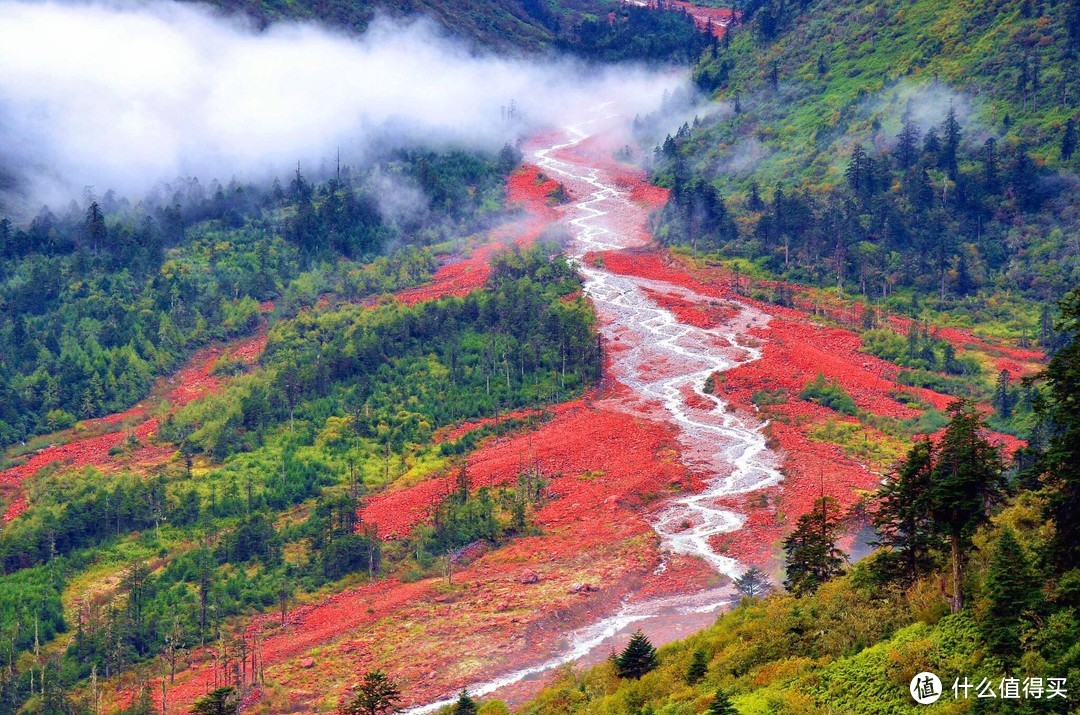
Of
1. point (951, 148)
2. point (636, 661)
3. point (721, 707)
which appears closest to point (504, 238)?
point (951, 148)

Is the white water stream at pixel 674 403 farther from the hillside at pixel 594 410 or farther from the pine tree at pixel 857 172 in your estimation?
the pine tree at pixel 857 172

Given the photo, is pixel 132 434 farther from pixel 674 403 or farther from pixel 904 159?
pixel 904 159

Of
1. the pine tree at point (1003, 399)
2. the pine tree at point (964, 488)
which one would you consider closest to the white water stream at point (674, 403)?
the pine tree at point (1003, 399)

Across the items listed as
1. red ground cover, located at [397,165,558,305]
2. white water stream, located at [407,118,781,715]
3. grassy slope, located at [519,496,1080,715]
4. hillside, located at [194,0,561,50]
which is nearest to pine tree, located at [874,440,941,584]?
grassy slope, located at [519,496,1080,715]

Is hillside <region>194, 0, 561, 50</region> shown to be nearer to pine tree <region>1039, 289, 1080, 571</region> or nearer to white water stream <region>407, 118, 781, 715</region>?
white water stream <region>407, 118, 781, 715</region>

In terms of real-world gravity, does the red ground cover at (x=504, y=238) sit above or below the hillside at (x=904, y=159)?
below
